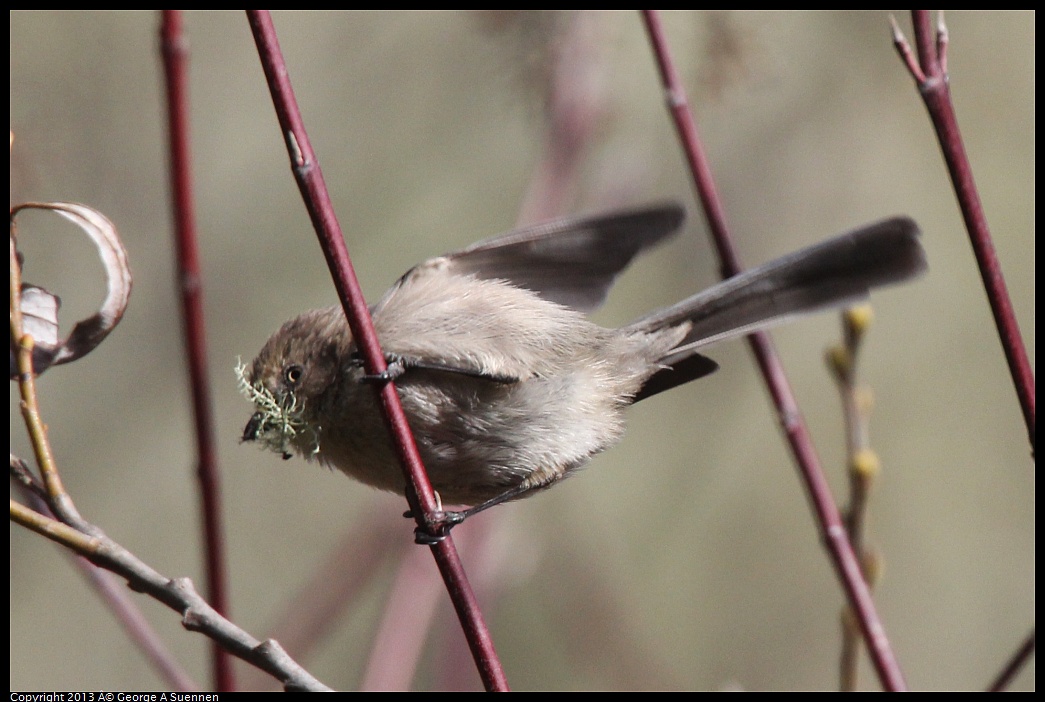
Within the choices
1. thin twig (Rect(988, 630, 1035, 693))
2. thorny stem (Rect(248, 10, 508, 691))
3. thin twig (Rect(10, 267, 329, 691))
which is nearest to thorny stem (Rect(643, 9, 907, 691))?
thin twig (Rect(988, 630, 1035, 693))

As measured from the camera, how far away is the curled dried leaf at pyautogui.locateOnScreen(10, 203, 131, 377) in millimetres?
1599

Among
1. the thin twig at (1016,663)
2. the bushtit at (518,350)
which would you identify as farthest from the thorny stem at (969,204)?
the bushtit at (518,350)

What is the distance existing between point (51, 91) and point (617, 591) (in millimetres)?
3321

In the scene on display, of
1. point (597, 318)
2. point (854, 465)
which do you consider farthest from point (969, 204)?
point (597, 318)

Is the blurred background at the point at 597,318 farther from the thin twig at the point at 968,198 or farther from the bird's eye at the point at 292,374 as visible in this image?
the thin twig at the point at 968,198

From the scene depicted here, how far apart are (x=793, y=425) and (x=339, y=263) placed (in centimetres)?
Result: 115

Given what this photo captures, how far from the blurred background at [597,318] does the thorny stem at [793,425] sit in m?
0.66

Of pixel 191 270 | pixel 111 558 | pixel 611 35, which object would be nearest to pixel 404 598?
pixel 191 270

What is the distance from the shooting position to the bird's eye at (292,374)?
238cm

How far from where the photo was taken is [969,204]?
1.62 m

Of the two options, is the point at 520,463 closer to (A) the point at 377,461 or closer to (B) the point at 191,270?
(A) the point at 377,461

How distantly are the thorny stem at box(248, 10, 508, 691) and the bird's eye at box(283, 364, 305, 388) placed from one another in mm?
722

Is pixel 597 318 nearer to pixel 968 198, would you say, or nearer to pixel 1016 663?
pixel 1016 663

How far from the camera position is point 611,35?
338 cm
